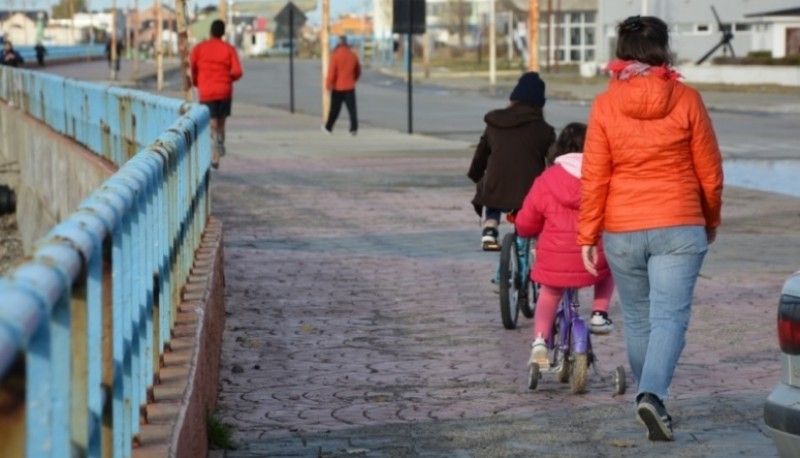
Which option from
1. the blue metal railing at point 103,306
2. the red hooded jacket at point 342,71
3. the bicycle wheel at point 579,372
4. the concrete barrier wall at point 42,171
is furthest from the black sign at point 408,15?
the bicycle wheel at point 579,372

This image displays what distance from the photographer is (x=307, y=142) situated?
101 feet

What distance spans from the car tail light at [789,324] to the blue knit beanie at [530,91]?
475 cm

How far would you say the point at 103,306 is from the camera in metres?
4.18

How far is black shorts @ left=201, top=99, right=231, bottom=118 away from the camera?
23.7 metres

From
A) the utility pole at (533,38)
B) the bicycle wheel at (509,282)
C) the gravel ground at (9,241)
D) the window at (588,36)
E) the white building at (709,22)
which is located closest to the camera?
the bicycle wheel at (509,282)

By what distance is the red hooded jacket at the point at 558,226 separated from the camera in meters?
8.41

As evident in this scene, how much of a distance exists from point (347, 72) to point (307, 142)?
2944 mm

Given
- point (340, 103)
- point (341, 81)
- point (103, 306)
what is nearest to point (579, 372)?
point (103, 306)

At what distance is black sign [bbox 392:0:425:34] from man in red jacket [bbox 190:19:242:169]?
892cm

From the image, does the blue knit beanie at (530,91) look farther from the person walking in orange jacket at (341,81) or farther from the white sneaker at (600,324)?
the person walking in orange jacket at (341,81)

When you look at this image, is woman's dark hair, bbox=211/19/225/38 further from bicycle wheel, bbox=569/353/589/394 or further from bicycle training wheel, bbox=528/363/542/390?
bicycle wheel, bbox=569/353/589/394

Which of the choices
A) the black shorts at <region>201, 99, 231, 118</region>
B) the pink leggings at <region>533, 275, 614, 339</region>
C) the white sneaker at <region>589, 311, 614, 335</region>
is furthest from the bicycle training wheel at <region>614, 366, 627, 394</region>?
the black shorts at <region>201, 99, 231, 118</region>

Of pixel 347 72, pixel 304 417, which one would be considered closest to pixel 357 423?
pixel 304 417

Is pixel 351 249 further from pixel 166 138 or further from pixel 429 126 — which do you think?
pixel 429 126
